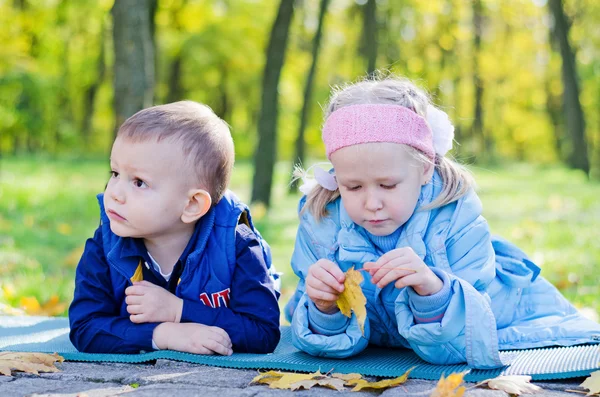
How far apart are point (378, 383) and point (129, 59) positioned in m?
3.86

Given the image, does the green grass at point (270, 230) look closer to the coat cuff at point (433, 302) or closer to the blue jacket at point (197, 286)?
the coat cuff at point (433, 302)

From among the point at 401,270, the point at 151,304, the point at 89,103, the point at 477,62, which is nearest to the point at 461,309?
the point at 401,270

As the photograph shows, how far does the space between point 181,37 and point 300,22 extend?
10424 mm

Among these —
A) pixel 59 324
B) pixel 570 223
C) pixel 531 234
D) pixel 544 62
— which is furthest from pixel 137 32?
pixel 544 62

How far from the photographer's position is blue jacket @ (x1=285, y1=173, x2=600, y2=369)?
106 inches

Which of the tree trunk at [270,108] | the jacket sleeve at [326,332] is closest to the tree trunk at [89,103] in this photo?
the tree trunk at [270,108]

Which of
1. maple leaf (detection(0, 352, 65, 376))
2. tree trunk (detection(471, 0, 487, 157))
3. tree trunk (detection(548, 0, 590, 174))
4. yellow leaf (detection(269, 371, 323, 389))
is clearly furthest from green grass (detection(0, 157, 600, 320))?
tree trunk (detection(471, 0, 487, 157))

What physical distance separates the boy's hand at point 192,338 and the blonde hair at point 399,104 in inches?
26.2

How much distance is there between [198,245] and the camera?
305 cm

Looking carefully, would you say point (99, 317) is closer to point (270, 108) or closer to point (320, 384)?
point (320, 384)

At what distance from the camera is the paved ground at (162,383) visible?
2.33 metres

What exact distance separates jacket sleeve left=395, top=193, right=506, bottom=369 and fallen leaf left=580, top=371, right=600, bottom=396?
321 millimetres

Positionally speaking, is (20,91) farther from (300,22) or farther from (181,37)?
(300,22)

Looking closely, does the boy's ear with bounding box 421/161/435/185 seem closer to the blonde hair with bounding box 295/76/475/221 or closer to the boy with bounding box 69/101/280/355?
the blonde hair with bounding box 295/76/475/221
